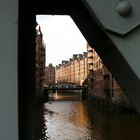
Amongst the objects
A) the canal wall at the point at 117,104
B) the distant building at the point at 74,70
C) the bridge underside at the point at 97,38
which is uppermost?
the distant building at the point at 74,70

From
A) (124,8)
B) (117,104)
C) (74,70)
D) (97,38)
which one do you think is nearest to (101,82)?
(117,104)

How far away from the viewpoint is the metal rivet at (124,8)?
1.98 metres

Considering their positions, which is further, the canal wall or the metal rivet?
the canal wall

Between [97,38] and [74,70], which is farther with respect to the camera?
[74,70]

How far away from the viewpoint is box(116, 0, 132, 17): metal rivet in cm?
198

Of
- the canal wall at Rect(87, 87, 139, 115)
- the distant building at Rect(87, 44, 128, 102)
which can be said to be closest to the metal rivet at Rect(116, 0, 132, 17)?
the canal wall at Rect(87, 87, 139, 115)

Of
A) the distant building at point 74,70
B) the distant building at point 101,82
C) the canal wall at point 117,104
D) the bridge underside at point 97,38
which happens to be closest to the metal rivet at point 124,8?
the bridge underside at point 97,38

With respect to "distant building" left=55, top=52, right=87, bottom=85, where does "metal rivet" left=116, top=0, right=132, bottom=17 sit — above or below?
below

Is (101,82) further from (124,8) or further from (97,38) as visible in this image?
(124,8)

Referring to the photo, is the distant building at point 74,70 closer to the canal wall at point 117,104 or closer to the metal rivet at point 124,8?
the canal wall at point 117,104

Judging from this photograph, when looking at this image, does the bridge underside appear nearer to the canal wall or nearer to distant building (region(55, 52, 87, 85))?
the canal wall

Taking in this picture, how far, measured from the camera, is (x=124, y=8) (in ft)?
6.50
